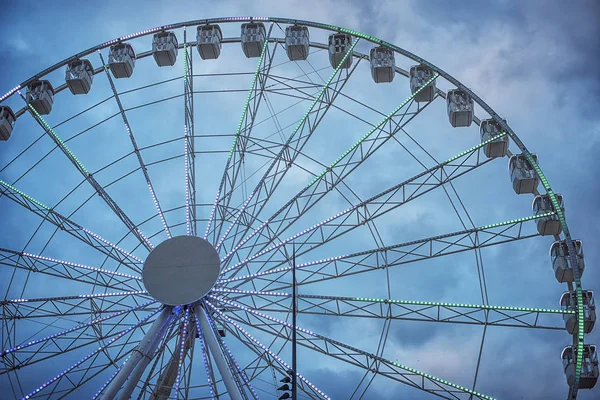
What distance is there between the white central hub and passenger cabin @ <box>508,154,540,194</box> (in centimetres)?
928

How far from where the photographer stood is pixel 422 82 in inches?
880

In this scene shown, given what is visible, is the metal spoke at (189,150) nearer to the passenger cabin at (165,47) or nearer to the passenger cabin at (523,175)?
the passenger cabin at (165,47)

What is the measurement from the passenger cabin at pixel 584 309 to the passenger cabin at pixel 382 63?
8.77 metres

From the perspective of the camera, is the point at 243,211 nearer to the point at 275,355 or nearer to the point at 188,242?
the point at 188,242

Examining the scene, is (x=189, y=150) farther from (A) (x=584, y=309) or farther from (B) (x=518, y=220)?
(A) (x=584, y=309)

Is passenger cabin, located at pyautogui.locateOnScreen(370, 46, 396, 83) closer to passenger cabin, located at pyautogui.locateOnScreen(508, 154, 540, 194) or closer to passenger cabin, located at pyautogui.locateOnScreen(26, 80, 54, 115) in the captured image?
passenger cabin, located at pyautogui.locateOnScreen(508, 154, 540, 194)

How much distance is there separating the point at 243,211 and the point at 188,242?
1.86 m

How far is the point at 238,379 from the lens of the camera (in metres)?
18.4

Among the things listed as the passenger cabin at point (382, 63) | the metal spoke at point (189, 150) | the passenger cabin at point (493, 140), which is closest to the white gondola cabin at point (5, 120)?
the metal spoke at point (189, 150)

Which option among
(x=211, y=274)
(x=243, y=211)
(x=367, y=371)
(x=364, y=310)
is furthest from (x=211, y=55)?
(x=367, y=371)

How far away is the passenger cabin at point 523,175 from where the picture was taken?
2148 cm

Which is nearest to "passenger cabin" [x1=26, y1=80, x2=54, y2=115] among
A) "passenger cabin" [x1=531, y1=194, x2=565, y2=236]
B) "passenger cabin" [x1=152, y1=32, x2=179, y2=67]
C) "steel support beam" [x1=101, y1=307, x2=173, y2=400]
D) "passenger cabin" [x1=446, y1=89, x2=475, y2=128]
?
"passenger cabin" [x1=152, y1=32, x2=179, y2=67]

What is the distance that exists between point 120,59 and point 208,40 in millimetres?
3043

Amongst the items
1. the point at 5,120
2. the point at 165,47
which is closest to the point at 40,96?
the point at 5,120
